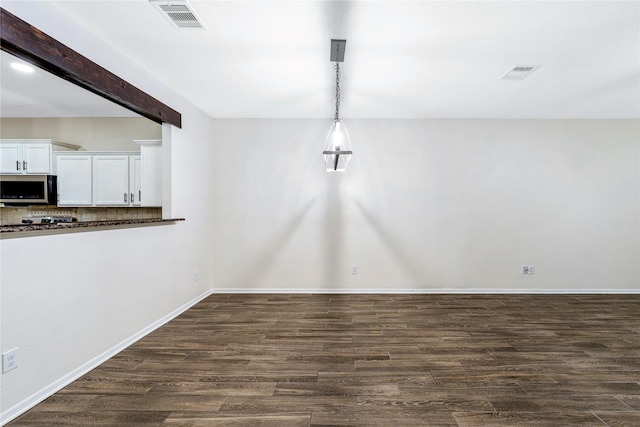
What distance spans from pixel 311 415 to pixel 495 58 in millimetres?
3400

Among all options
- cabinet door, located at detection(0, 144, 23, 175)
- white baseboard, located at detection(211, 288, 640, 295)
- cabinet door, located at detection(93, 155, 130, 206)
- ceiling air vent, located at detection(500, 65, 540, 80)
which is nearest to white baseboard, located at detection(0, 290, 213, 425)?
white baseboard, located at detection(211, 288, 640, 295)

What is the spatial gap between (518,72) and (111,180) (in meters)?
5.35

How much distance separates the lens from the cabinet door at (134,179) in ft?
14.9

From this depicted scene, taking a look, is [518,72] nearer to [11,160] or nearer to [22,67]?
[22,67]

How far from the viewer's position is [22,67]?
10.3 ft

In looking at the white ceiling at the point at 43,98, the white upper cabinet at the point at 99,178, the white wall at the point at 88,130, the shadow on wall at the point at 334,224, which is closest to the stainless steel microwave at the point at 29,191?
the white upper cabinet at the point at 99,178

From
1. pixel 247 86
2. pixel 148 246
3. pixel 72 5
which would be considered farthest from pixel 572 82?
pixel 148 246

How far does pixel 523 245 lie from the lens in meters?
5.05

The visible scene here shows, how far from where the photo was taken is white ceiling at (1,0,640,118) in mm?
2293

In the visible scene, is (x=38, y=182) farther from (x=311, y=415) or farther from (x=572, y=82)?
(x=572, y=82)

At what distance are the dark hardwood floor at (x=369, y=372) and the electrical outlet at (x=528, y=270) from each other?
3.02ft

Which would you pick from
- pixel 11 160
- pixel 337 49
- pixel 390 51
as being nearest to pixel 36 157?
pixel 11 160

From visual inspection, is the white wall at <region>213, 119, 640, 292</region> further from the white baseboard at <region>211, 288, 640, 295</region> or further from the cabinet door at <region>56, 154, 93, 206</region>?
the cabinet door at <region>56, 154, 93, 206</region>

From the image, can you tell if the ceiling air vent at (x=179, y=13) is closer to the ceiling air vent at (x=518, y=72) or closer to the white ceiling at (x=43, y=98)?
the white ceiling at (x=43, y=98)
